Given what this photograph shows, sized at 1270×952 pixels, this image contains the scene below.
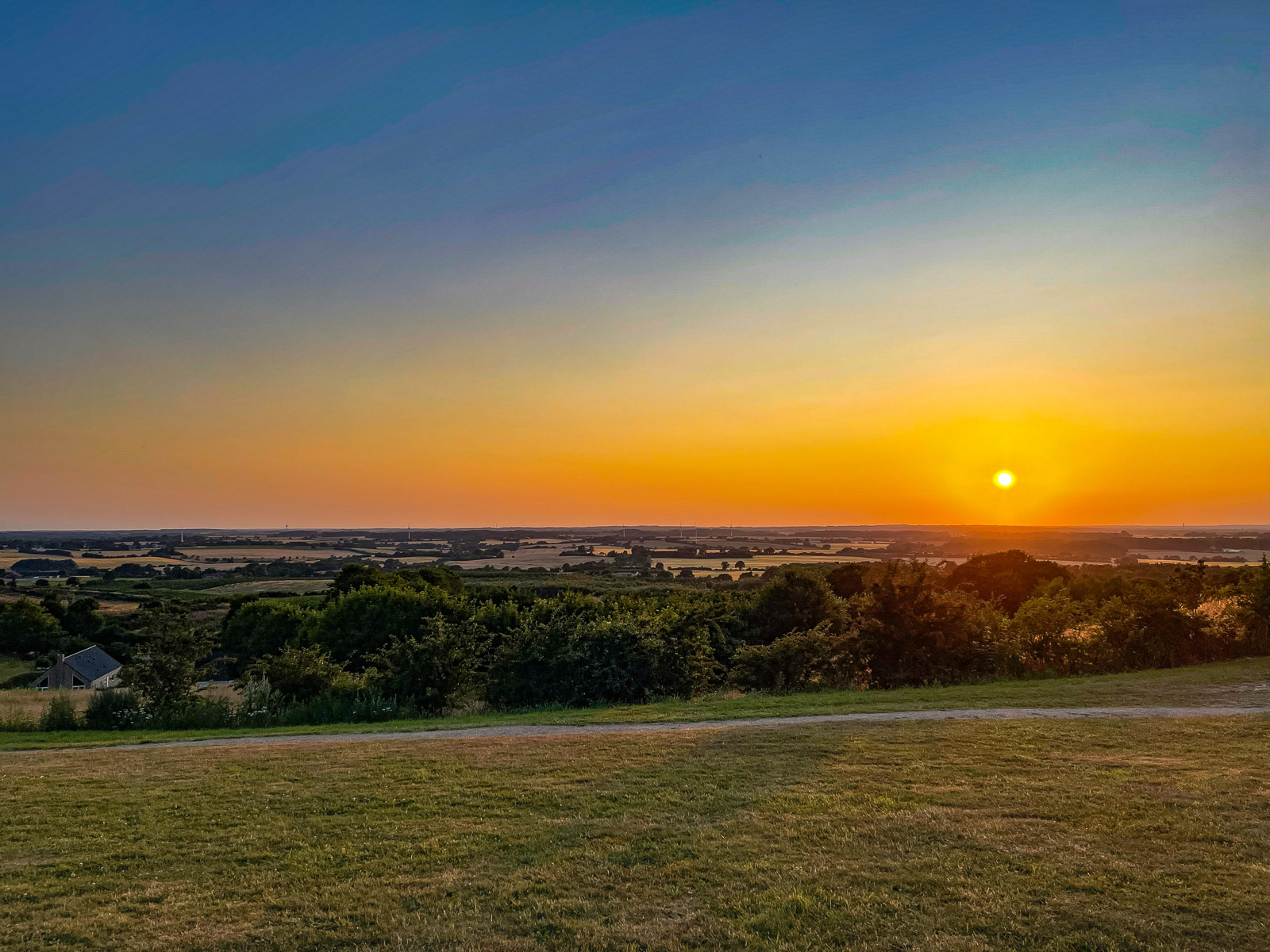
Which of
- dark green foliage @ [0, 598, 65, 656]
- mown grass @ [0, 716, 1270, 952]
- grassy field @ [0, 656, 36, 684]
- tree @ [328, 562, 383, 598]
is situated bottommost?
grassy field @ [0, 656, 36, 684]

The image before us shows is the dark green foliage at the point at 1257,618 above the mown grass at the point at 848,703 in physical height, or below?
above

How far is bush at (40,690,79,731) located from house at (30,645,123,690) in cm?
3196

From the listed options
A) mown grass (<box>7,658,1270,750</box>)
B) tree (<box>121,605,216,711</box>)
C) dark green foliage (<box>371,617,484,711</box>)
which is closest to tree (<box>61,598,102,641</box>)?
tree (<box>121,605,216,711</box>)

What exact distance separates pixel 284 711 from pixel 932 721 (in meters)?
13.8

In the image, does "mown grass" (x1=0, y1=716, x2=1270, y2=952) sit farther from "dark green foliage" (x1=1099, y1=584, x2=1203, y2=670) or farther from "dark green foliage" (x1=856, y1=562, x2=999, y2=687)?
"dark green foliage" (x1=1099, y1=584, x2=1203, y2=670)

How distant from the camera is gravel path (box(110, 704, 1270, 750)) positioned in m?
12.9

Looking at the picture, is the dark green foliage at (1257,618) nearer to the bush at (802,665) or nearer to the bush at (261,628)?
the bush at (802,665)

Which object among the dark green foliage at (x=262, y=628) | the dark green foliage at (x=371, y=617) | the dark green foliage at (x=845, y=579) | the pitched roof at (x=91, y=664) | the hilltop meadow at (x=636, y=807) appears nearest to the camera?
the hilltop meadow at (x=636, y=807)

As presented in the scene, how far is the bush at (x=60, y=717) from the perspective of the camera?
1684 cm

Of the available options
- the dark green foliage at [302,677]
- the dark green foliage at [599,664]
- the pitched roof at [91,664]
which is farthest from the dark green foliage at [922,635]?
the pitched roof at [91,664]

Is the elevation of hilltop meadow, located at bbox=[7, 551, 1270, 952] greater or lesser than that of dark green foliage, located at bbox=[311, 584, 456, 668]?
greater

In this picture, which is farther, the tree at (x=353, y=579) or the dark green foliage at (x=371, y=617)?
the tree at (x=353, y=579)

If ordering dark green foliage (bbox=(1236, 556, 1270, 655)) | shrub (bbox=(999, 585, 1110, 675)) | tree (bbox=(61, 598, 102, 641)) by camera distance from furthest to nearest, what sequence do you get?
tree (bbox=(61, 598, 102, 641))
dark green foliage (bbox=(1236, 556, 1270, 655))
shrub (bbox=(999, 585, 1110, 675))

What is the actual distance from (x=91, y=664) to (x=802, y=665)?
5134 cm
